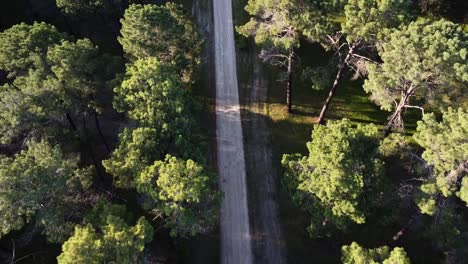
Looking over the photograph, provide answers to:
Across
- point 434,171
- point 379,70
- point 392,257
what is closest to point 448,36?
point 379,70

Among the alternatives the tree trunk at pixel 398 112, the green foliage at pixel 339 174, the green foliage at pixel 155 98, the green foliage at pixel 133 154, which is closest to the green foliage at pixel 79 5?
the green foliage at pixel 155 98

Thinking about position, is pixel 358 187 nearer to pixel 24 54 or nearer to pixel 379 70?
pixel 379 70

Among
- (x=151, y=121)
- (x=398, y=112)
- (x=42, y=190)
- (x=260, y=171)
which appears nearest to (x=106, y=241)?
(x=42, y=190)

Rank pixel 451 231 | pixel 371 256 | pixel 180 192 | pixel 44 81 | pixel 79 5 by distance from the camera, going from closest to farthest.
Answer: pixel 371 256
pixel 180 192
pixel 451 231
pixel 44 81
pixel 79 5

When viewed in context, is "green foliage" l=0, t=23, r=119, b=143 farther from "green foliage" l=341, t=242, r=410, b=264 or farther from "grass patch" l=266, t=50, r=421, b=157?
"green foliage" l=341, t=242, r=410, b=264

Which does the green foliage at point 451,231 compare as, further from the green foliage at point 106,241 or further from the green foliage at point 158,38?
the green foliage at point 158,38

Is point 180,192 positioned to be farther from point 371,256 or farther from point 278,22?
point 278,22
